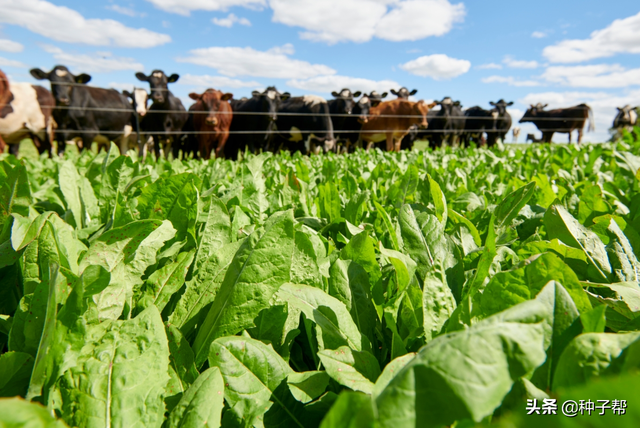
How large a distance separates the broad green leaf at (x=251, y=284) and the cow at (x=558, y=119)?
29.1 m

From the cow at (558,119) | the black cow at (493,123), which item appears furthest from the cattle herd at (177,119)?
the cow at (558,119)

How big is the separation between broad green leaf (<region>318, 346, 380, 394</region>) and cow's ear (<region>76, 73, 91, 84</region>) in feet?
49.4

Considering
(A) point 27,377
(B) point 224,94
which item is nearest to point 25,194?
(A) point 27,377

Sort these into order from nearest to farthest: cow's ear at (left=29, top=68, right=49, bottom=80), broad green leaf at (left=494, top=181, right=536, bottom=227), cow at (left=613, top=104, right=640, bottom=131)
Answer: broad green leaf at (left=494, top=181, right=536, bottom=227), cow's ear at (left=29, top=68, right=49, bottom=80), cow at (left=613, top=104, right=640, bottom=131)

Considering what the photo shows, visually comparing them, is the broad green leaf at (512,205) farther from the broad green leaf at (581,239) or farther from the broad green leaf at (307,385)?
the broad green leaf at (307,385)

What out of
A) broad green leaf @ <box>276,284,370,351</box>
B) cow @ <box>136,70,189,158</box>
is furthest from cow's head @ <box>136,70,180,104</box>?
broad green leaf @ <box>276,284,370,351</box>

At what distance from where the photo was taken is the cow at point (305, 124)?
15.3 m

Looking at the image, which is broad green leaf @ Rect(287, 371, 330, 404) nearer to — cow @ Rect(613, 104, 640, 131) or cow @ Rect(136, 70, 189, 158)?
cow @ Rect(136, 70, 189, 158)

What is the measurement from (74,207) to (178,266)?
726 mm

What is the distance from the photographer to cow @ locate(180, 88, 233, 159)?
1326 centimetres

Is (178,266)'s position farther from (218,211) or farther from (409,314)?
(409,314)

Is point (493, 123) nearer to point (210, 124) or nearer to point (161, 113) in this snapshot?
point (210, 124)

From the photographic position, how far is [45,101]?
Result: 499 inches

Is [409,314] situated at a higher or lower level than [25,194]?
lower
